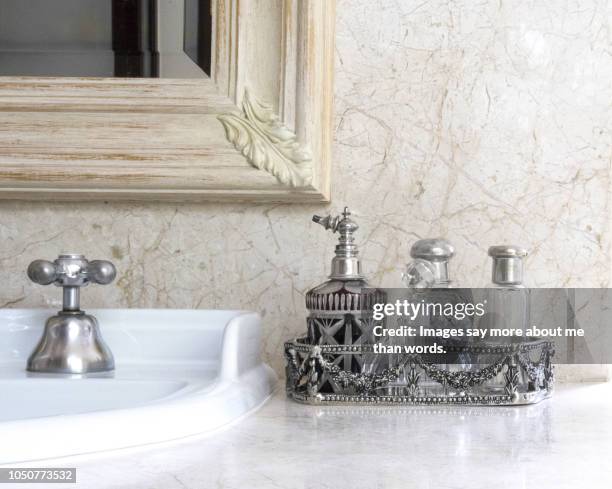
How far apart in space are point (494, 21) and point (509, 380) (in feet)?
1.38

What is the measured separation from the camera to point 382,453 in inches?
20.6

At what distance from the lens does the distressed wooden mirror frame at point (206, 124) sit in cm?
86

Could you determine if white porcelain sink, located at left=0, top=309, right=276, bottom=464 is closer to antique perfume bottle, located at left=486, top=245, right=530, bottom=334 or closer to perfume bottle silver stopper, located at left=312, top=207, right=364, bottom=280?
perfume bottle silver stopper, located at left=312, top=207, right=364, bottom=280

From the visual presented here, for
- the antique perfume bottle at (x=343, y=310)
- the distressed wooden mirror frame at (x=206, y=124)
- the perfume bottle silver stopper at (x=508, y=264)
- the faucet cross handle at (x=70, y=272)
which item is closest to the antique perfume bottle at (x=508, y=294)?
the perfume bottle silver stopper at (x=508, y=264)

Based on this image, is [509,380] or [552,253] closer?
[509,380]

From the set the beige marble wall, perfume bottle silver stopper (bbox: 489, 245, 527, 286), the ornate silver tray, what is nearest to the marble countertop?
the ornate silver tray

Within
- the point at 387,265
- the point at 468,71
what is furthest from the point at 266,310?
the point at 468,71

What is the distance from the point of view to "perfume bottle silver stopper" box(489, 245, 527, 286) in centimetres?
76

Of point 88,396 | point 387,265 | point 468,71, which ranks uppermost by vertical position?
point 468,71

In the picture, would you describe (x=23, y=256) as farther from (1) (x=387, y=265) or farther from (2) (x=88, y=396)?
(1) (x=387, y=265)

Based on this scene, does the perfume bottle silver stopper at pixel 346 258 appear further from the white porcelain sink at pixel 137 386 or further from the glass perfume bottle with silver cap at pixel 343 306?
the white porcelain sink at pixel 137 386

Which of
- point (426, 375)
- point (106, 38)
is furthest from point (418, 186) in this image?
point (106, 38)

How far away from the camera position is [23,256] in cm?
93

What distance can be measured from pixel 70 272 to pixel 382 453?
15.5 inches
